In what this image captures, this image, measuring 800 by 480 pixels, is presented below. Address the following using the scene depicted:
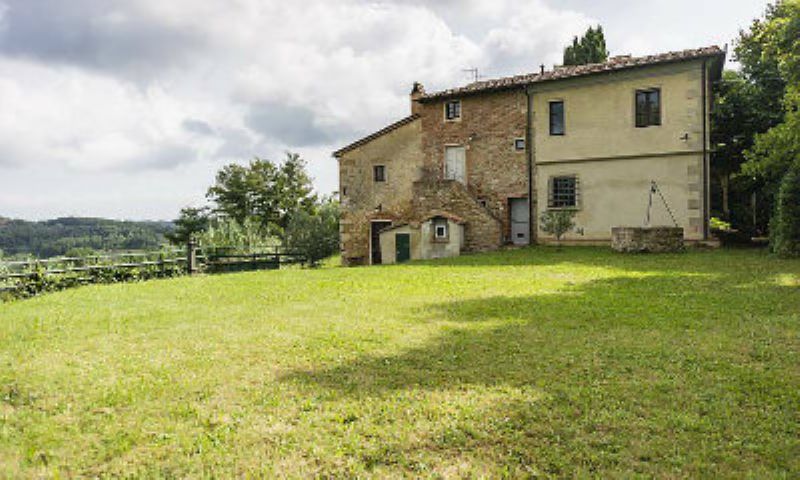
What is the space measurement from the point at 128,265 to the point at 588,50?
3160cm

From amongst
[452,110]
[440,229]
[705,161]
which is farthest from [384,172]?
[705,161]

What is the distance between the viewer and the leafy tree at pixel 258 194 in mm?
57656

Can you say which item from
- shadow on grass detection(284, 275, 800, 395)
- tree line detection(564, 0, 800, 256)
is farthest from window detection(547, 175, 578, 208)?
shadow on grass detection(284, 275, 800, 395)

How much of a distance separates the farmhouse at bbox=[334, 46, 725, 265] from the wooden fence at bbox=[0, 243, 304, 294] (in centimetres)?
656

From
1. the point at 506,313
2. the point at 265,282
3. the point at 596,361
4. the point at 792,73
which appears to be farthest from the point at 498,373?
the point at 792,73

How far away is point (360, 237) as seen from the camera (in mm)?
27281

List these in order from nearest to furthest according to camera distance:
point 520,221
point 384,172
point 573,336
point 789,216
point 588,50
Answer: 1. point 573,336
2. point 789,216
3. point 520,221
4. point 384,172
5. point 588,50

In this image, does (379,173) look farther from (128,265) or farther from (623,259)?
(623,259)

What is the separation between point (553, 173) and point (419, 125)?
7.70 metres

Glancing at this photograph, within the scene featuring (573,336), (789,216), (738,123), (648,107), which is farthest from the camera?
(738,123)

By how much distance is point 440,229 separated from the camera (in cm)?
2223

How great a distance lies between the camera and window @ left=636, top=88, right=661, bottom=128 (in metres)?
20.1

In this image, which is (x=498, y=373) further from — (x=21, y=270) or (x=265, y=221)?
(x=265, y=221)

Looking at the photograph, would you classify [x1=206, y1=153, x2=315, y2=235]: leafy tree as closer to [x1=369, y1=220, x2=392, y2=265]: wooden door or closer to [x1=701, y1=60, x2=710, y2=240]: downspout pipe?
[x1=369, y1=220, x2=392, y2=265]: wooden door
